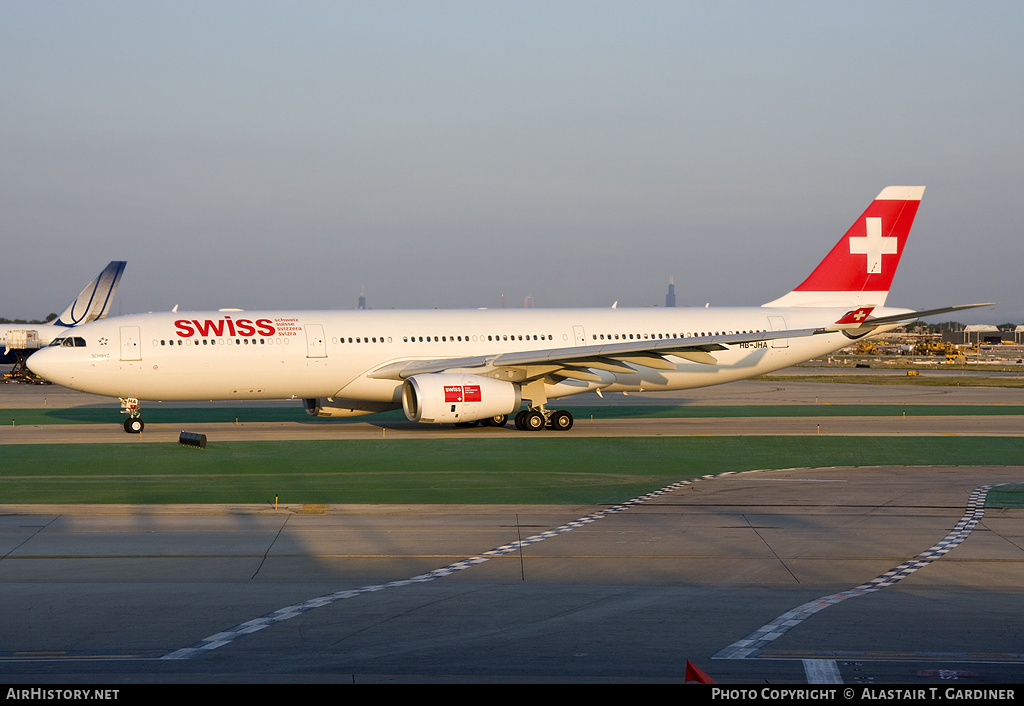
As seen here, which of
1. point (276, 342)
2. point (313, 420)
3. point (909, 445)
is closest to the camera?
point (909, 445)

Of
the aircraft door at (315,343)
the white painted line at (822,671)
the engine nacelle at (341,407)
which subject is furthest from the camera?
the engine nacelle at (341,407)

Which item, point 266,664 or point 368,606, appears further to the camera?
point 368,606

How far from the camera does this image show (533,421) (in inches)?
1121

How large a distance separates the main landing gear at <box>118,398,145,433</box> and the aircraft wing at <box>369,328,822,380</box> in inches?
273

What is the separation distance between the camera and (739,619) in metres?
9.10

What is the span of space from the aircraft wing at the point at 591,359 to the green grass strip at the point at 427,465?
243 cm

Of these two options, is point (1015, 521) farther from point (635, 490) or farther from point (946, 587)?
point (635, 490)

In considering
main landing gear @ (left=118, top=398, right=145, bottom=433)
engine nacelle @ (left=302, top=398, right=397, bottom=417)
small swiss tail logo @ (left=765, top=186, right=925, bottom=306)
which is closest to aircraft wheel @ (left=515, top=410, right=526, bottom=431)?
engine nacelle @ (left=302, top=398, right=397, bottom=417)

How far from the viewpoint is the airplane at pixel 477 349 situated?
26.6 m

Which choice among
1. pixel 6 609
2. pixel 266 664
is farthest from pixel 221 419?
A: pixel 266 664

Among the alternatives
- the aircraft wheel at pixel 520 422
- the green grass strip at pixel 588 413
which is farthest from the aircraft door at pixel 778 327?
the aircraft wheel at pixel 520 422

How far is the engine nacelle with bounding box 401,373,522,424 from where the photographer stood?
25.3m

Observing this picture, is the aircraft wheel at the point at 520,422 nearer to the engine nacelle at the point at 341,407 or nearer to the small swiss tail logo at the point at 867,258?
the engine nacelle at the point at 341,407

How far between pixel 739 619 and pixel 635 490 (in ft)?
27.6
